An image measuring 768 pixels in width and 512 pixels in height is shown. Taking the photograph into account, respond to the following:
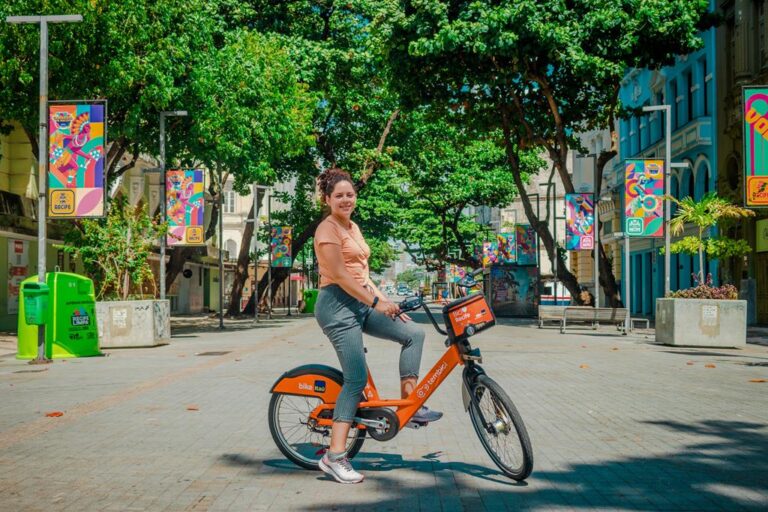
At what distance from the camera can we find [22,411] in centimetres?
904

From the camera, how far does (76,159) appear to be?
16812 mm

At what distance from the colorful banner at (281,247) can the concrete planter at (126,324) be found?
1834 cm

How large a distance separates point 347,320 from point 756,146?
10.9 metres

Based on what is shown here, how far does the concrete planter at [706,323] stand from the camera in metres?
19.0

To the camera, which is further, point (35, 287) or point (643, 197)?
Result: point (643, 197)

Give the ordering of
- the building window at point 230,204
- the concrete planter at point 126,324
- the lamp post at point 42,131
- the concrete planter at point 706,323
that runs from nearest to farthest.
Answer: the lamp post at point 42,131, the concrete planter at point 706,323, the concrete planter at point 126,324, the building window at point 230,204

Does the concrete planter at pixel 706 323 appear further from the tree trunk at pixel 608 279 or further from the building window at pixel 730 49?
Answer: the building window at pixel 730 49

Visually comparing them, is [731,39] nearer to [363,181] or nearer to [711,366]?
[363,181]

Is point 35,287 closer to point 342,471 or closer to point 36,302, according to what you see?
point 36,302

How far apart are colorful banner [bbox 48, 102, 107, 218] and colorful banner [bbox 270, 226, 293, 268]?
21199 mm

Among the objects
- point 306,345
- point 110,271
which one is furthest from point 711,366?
point 110,271

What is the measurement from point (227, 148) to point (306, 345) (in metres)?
7.00

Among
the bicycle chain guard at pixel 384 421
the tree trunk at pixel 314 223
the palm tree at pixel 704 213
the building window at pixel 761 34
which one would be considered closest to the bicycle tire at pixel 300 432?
the bicycle chain guard at pixel 384 421

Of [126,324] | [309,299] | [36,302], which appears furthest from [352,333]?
[309,299]
